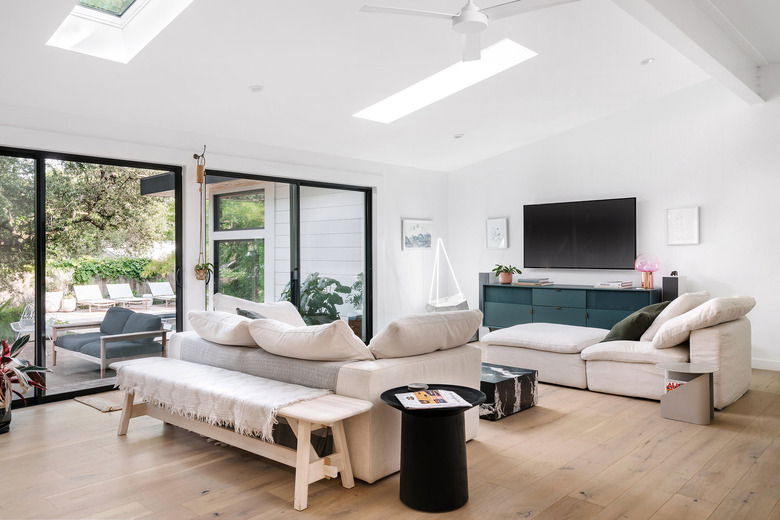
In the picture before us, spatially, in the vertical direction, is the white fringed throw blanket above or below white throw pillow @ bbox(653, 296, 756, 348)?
below

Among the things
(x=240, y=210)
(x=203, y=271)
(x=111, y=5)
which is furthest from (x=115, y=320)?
(x=111, y=5)

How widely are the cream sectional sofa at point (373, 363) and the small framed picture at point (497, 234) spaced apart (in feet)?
13.6

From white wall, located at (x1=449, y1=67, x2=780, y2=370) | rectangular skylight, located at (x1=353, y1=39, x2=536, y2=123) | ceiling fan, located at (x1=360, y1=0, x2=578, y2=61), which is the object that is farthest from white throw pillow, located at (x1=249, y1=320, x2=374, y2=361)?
white wall, located at (x1=449, y1=67, x2=780, y2=370)

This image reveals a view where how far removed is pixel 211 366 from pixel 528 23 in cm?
331

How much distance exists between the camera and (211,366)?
3482 millimetres

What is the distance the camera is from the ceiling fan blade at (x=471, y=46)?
121 inches

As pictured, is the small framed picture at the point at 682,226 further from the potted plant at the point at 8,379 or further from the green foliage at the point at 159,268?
the potted plant at the point at 8,379

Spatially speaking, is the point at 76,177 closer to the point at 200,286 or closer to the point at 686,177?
the point at 200,286

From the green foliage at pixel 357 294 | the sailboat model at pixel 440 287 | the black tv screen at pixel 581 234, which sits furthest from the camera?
the sailboat model at pixel 440 287

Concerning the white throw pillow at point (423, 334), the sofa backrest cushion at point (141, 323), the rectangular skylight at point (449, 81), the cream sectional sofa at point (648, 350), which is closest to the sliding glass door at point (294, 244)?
the sofa backrest cushion at point (141, 323)

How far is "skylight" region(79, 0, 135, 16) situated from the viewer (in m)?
3.79

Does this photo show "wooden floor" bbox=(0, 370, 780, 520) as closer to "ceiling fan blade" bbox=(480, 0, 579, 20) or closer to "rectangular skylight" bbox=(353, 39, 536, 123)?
"ceiling fan blade" bbox=(480, 0, 579, 20)

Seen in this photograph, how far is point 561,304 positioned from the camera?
20.7ft

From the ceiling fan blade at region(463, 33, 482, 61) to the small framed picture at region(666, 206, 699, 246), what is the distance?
372 cm
